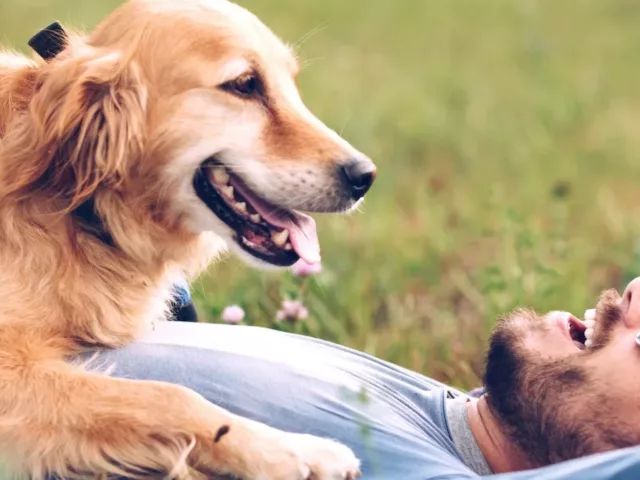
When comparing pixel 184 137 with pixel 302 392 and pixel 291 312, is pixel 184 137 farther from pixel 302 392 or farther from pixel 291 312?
pixel 291 312

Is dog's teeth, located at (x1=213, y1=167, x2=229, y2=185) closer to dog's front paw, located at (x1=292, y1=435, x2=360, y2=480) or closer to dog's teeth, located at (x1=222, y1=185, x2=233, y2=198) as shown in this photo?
dog's teeth, located at (x1=222, y1=185, x2=233, y2=198)

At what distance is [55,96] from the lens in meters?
2.70

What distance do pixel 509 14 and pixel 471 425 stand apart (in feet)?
26.5

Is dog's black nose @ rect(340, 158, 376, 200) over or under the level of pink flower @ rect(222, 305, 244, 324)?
over

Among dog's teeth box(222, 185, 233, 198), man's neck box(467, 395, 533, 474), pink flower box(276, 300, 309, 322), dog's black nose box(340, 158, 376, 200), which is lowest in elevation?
pink flower box(276, 300, 309, 322)

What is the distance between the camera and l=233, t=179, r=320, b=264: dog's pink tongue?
2832 millimetres

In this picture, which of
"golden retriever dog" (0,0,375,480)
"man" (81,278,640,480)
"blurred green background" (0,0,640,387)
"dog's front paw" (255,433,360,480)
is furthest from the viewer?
"blurred green background" (0,0,640,387)

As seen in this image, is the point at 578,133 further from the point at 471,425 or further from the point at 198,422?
the point at 198,422

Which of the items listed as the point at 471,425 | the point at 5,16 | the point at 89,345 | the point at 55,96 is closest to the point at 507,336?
the point at 471,425

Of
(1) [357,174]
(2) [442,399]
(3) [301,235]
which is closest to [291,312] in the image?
(3) [301,235]

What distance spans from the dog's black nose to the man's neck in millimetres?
645

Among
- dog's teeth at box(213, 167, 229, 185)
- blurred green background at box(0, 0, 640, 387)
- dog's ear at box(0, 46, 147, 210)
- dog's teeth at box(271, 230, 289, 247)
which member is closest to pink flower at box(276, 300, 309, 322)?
blurred green background at box(0, 0, 640, 387)

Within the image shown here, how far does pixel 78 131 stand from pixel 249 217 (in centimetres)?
47

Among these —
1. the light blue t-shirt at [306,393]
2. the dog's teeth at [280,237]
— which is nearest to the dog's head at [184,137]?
the dog's teeth at [280,237]
